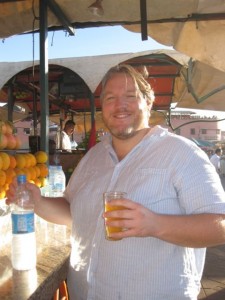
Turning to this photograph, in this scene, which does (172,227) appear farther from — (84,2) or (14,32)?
(14,32)

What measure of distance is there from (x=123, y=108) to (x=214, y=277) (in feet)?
15.0

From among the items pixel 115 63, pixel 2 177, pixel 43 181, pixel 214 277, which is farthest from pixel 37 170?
pixel 214 277

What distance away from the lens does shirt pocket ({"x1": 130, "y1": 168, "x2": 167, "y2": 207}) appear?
66.7 inches

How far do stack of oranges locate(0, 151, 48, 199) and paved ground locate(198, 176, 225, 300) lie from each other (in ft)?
10.2

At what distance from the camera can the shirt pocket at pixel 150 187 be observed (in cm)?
170

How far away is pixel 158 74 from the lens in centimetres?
694

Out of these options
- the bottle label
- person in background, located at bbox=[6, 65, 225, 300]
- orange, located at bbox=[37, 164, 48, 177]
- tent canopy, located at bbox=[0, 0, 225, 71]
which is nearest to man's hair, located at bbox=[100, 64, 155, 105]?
person in background, located at bbox=[6, 65, 225, 300]

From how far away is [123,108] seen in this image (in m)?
1.96

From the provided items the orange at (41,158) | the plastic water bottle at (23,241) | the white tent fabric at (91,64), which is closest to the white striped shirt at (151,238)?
the plastic water bottle at (23,241)

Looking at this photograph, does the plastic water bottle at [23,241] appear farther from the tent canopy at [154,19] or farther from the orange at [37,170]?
the tent canopy at [154,19]

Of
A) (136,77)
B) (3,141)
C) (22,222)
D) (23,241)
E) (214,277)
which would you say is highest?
(136,77)

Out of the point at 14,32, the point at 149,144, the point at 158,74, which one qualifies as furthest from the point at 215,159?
the point at 149,144

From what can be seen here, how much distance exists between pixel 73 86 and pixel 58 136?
1135 millimetres

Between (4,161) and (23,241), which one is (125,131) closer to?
(23,241)
